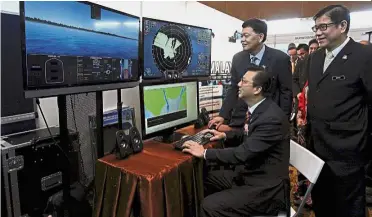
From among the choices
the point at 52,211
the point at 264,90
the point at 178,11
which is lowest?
the point at 52,211

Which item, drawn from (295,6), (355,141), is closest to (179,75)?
(355,141)

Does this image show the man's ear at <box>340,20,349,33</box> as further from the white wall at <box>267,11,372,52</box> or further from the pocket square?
the white wall at <box>267,11,372,52</box>

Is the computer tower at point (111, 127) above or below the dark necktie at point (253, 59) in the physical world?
below

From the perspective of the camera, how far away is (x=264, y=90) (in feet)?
5.39

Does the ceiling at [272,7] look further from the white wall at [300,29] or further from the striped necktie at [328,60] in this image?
the striped necktie at [328,60]

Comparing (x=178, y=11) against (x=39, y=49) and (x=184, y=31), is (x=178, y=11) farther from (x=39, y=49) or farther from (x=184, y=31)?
(x=39, y=49)

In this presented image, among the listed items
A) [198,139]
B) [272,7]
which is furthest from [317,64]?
[272,7]

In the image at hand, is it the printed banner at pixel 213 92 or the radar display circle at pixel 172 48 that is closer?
the radar display circle at pixel 172 48

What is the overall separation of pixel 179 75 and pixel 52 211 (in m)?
1.40

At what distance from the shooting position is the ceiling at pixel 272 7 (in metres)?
3.96

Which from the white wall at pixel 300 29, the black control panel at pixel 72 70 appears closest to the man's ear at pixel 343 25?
the black control panel at pixel 72 70

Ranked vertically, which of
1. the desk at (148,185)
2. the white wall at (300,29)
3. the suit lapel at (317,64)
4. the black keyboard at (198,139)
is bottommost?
→ the desk at (148,185)

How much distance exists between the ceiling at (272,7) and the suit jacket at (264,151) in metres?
2.51

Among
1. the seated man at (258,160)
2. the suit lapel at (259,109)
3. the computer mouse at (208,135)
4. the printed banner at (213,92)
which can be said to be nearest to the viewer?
the seated man at (258,160)
